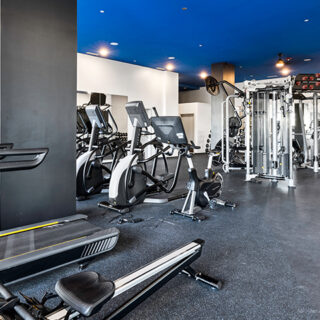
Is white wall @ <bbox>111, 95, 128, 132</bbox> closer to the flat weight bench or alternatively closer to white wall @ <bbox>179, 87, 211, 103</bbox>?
white wall @ <bbox>179, 87, 211, 103</bbox>

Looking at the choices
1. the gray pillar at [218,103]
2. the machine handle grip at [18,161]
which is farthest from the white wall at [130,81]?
the machine handle grip at [18,161]

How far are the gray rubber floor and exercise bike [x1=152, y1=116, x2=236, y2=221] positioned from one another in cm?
16

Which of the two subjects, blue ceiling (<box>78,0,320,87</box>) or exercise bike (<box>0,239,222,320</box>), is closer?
exercise bike (<box>0,239,222,320</box>)

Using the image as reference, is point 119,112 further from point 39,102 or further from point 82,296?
point 82,296

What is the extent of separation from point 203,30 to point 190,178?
4.74 meters

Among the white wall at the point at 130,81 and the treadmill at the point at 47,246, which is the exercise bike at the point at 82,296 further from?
the white wall at the point at 130,81

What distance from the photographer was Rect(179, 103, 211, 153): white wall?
13258 millimetres

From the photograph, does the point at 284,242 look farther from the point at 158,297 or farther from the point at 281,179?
the point at 281,179

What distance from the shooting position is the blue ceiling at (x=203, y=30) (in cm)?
537

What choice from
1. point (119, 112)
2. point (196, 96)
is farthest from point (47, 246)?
point (196, 96)

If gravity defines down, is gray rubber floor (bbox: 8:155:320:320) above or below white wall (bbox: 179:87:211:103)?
below

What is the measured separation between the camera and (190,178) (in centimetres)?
346

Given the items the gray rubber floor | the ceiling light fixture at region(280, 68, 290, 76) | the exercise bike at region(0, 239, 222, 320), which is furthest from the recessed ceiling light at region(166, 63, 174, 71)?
the exercise bike at region(0, 239, 222, 320)

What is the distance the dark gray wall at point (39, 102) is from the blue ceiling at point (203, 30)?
2881 millimetres
